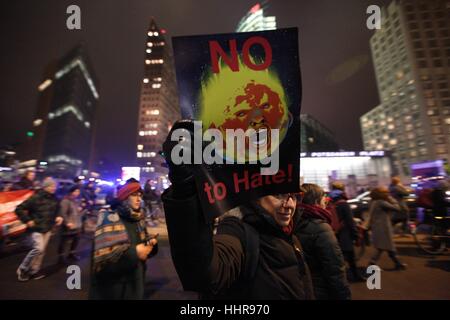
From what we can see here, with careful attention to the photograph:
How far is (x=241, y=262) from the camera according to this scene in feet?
5.03

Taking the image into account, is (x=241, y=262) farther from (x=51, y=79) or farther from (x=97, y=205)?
(x=51, y=79)

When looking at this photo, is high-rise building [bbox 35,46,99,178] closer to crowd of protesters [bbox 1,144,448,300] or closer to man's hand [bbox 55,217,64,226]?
man's hand [bbox 55,217,64,226]

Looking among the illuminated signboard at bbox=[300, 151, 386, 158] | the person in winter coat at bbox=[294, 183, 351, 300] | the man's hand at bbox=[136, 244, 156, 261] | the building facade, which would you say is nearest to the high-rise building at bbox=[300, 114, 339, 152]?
the building facade

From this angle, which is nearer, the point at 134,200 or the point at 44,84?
the point at 134,200

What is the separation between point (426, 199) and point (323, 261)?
24.9ft

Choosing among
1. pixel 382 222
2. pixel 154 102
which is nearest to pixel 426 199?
pixel 382 222

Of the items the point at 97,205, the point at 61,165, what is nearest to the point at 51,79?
the point at 61,165

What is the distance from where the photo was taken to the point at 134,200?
10.3ft

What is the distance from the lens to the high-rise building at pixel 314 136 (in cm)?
10688

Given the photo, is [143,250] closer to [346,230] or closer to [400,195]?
[346,230]

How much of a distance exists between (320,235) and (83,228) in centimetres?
1062

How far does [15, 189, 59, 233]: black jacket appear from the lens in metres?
5.42

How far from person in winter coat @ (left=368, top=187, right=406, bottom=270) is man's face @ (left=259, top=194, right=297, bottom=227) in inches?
215

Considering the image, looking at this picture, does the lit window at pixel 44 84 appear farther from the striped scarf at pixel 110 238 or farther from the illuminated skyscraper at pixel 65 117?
the striped scarf at pixel 110 238
